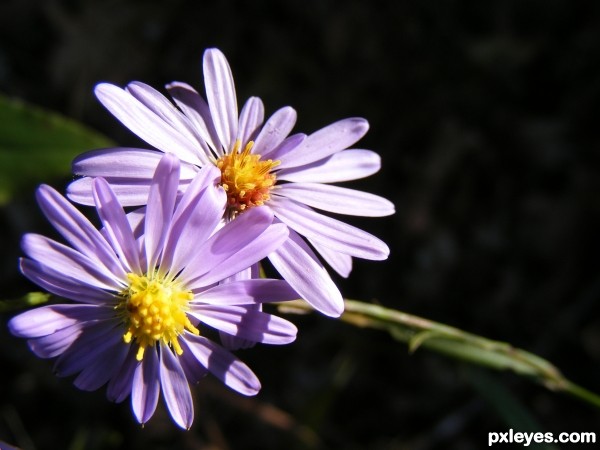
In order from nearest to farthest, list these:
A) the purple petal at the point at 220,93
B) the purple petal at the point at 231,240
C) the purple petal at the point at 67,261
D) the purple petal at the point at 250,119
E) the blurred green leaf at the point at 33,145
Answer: the purple petal at the point at 67,261
the purple petal at the point at 231,240
the purple petal at the point at 220,93
the purple petal at the point at 250,119
the blurred green leaf at the point at 33,145

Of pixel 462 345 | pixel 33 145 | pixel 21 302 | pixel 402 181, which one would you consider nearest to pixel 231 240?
pixel 21 302

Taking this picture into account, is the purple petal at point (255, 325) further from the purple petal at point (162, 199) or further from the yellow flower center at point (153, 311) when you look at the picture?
the purple petal at point (162, 199)

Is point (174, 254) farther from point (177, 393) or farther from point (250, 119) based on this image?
point (250, 119)

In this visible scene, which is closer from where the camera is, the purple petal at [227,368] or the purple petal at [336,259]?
the purple petal at [227,368]

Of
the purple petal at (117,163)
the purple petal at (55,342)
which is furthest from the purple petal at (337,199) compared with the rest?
the purple petal at (55,342)

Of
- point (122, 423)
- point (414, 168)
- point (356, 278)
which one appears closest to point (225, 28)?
point (414, 168)

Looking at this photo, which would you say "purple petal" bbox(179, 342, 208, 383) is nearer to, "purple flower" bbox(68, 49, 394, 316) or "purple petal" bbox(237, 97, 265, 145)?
"purple flower" bbox(68, 49, 394, 316)

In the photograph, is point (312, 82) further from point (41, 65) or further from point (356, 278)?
point (41, 65)

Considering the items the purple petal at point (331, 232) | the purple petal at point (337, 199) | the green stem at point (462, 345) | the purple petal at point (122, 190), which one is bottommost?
the green stem at point (462, 345)
